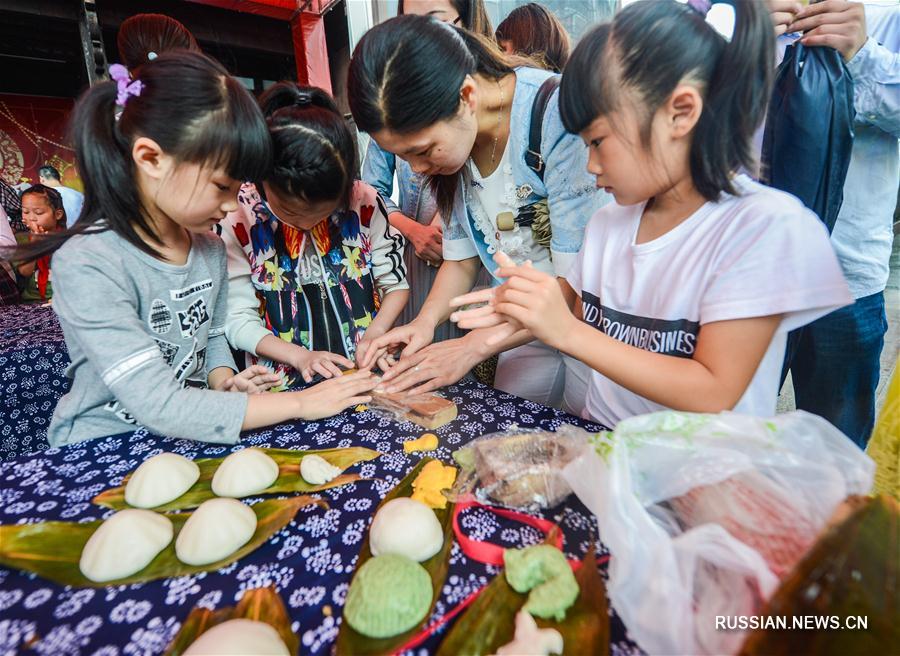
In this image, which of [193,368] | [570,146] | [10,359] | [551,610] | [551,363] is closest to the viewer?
[551,610]

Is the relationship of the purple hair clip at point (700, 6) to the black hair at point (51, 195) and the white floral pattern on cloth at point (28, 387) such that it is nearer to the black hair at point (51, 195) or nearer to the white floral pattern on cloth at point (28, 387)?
the white floral pattern on cloth at point (28, 387)

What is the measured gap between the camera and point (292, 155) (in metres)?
1.21

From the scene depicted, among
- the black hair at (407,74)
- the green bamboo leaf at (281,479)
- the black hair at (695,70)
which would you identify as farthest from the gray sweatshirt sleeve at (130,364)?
the black hair at (695,70)

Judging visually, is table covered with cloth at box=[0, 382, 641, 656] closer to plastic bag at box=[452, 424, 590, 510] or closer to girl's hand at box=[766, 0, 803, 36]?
plastic bag at box=[452, 424, 590, 510]

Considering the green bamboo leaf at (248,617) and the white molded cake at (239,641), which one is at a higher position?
the white molded cake at (239,641)

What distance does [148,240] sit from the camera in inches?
44.2

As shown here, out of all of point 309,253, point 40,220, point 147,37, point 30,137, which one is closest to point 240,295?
point 309,253

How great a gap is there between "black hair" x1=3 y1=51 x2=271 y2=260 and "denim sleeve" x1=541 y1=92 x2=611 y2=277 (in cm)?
74

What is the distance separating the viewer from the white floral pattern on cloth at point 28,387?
1878 millimetres

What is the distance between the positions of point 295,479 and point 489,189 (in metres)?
1.00

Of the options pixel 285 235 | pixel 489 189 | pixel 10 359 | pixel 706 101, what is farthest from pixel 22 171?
pixel 706 101

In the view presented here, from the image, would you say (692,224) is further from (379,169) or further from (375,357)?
(379,169)

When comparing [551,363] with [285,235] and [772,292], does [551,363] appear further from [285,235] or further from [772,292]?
[285,235]

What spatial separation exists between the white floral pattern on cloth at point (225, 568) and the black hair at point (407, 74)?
2.40ft
